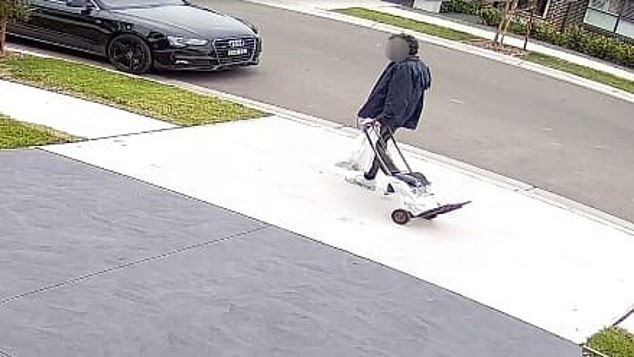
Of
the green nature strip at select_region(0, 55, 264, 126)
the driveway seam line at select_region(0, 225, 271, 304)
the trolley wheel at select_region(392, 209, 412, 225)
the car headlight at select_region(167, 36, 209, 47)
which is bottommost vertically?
the green nature strip at select_region(0, 55, 264, 126)

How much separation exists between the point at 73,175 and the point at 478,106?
27.2 feet

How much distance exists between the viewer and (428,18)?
2547cm

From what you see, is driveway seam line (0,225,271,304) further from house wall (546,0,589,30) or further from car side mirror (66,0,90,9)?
house wall (546,0,589,30)

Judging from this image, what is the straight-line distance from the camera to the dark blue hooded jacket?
8516mm

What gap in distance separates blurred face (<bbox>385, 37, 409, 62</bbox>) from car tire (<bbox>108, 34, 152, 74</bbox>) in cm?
554

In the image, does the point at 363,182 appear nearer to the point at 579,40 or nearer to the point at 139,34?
the point at 139,34

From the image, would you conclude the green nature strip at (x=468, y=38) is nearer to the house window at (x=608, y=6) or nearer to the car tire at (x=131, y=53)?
the house window at (x=608, y=6)

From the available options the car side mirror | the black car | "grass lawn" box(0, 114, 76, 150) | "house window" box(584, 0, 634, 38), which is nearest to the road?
the black car

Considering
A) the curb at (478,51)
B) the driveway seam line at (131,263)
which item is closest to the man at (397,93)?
the driveway seam line at (131,263)

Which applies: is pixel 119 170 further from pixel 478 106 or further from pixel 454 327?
pixel 478 106

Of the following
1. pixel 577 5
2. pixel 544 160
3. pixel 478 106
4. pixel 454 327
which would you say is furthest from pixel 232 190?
pixel 577 5

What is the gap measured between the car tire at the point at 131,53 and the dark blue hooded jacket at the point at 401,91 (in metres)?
5.49

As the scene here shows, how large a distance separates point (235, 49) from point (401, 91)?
233 inches

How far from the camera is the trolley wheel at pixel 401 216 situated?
8.32 meters
